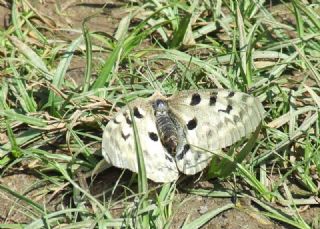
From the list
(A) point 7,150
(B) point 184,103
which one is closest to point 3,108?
(A) point 7,150

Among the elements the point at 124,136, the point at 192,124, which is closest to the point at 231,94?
the point at 192,124

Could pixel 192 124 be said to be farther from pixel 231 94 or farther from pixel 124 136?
pixel 124 136

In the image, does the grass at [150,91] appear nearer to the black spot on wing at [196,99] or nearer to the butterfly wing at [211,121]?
the butterfly wing at [211,121]

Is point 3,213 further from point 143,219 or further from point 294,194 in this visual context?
point 294,194

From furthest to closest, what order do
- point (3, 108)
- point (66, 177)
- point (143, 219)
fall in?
point (3, 108) → point (66, 177) → point (143, 219)

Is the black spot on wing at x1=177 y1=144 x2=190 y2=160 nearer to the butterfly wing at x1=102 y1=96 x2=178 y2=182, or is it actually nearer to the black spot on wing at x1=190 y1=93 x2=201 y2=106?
the butterfly wing at x1=102 y1=96 x2=178 y2=182

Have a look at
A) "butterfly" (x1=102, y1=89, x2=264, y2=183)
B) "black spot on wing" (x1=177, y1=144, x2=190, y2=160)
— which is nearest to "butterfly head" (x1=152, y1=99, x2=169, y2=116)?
"butterfly" (x1=102, y1=89, x2=264, y2=183)

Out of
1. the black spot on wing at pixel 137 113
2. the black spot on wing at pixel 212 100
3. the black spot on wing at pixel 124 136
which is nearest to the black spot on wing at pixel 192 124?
the black spot on wing at pixel 212 100
